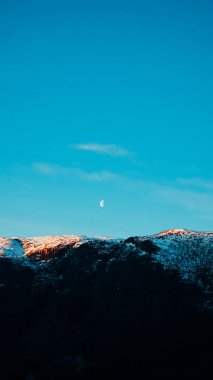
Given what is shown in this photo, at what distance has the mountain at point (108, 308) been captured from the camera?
8250cm

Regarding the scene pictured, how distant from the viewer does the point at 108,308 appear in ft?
327

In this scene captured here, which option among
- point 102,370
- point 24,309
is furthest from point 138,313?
point 24,309

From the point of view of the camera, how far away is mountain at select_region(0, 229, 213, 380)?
271 feet

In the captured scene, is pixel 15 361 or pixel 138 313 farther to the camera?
pixel 138 313

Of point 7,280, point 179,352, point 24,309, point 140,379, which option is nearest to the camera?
point 140,379

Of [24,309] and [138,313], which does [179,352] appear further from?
[24,309]

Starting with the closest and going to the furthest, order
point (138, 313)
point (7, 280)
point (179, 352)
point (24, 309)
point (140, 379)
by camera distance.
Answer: point (140, 379) → point (179, 352) → point (138, 313) → point (24, 309) → point (7, 280)

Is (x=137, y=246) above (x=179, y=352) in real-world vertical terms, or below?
above

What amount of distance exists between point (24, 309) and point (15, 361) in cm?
1851

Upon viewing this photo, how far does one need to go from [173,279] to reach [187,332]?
16.1 metres

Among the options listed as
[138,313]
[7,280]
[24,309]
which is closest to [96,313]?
[138,313]

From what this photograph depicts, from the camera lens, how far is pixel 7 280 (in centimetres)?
11075

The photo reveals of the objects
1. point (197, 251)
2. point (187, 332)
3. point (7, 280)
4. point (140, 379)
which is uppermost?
point (197, 251)

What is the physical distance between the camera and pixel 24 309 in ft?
341
